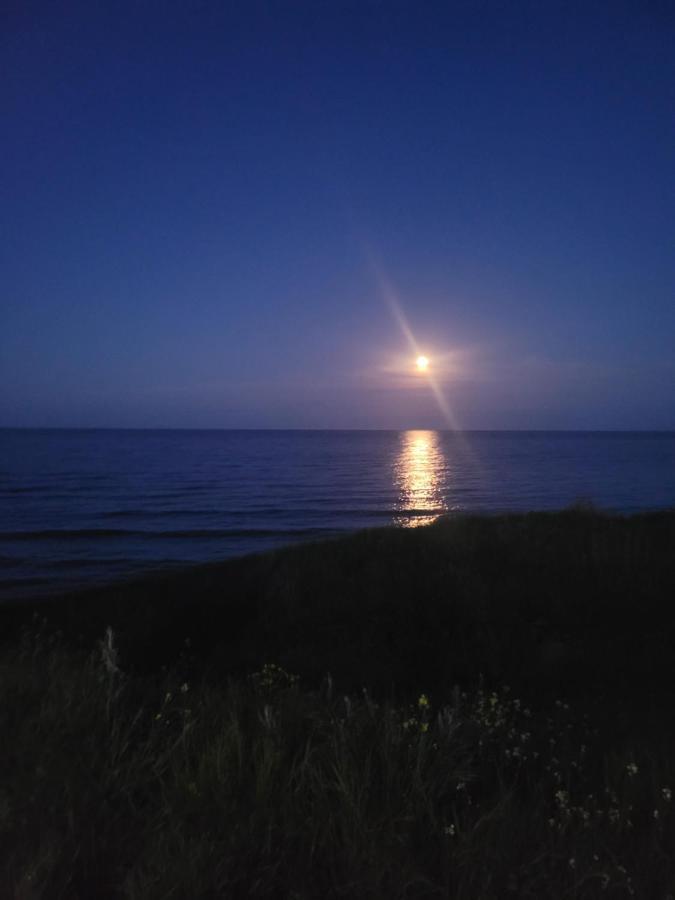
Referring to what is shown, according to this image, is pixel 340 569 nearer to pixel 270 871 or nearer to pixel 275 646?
pixel 275 646

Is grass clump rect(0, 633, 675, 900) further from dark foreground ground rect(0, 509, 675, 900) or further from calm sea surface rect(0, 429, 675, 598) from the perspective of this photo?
calm sea surface rect(0, 429, 675, 598)

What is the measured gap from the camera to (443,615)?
907cm

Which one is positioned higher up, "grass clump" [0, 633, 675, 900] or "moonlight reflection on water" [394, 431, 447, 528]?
"grass clump" [0, 633, 675, 900]

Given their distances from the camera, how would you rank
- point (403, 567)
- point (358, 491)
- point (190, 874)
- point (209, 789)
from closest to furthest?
1. point (190, 874)
2. point (209, 789)
3. point (403, 567)
4. point (358, 491)

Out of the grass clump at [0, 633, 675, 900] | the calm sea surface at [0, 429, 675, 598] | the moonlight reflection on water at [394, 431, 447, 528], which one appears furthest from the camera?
the moonlight reflection on water at [394, 431, 447, 528]

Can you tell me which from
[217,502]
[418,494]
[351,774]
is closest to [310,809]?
[351,774]

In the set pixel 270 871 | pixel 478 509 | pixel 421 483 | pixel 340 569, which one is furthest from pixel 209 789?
pixel 421 483

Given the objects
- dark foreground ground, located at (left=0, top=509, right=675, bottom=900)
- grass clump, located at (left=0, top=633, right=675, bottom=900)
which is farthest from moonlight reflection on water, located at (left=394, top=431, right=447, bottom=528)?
grass clump, located at (left=0, top=633, right=675, bottom=900)

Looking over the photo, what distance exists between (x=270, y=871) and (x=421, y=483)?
43450 mm

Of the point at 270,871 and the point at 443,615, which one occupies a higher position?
the point at 270,871

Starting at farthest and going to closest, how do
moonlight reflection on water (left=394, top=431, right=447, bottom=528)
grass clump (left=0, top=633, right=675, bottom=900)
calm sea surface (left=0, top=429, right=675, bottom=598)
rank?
moonlight reflection on water (left=394, top=431, right=447, bottom=528) < calm sea surface (left=0, top=429, right=675, bottom=598) < grass clump (left=0, top=633, right=675, bottom=900)

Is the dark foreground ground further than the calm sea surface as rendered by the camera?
No

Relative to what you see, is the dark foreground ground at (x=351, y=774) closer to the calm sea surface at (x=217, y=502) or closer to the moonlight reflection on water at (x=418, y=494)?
the calm sea surface at (x=217, y=502)

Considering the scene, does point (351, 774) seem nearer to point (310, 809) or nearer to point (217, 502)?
point (310, 809)
